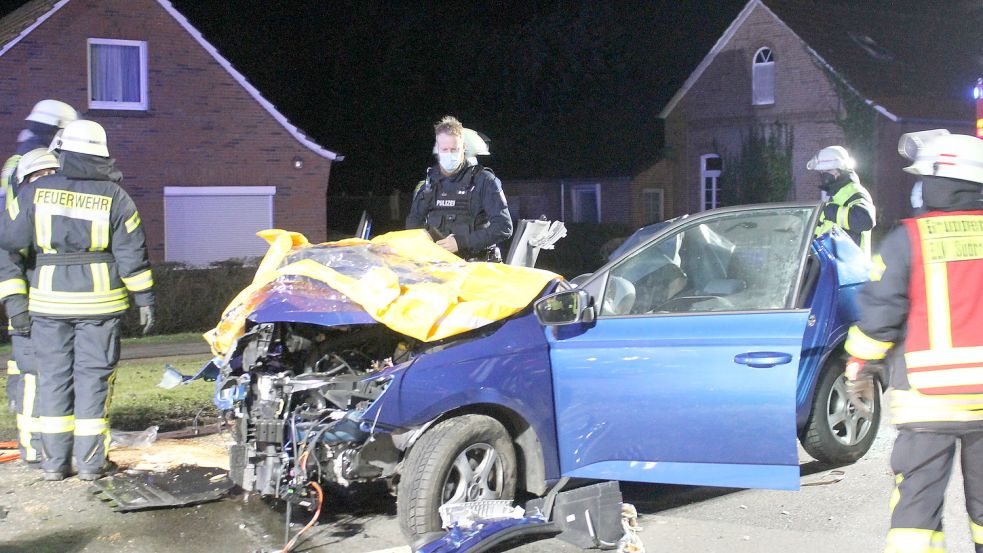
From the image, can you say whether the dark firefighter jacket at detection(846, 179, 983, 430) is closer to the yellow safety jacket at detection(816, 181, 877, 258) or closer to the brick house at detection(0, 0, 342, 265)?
the yellow safety jacket at detection(816, 181, 877, 258)

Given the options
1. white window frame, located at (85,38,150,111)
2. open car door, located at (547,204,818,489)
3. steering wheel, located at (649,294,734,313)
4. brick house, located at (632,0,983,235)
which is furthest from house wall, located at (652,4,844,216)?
open car door, located at (547,204,818,489)

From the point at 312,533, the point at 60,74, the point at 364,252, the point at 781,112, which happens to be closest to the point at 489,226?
the point at 364,252

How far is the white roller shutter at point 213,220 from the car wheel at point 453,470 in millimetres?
17748

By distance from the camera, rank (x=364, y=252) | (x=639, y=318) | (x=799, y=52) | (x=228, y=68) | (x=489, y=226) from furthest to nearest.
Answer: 1. (x=799, y=52)
2. (x=228, y=68)
3. (x=489, y=226)
4. (x=364, y=252)
5. (x=639, y=318)

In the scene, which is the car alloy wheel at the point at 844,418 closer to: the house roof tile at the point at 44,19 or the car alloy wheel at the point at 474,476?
the car alloy wheel at the point at 474,476

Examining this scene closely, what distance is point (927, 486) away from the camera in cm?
398

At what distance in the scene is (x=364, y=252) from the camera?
570 cm

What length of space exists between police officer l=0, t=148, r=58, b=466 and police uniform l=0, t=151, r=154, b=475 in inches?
4.3

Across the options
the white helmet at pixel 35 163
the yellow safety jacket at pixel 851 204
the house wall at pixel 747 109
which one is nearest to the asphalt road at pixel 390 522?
the white helmet at pixel 35 163

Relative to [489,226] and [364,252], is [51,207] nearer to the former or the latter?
[364,252]

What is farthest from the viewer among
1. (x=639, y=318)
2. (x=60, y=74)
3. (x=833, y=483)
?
(x=60, y=74)

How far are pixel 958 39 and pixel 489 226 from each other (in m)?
34.0

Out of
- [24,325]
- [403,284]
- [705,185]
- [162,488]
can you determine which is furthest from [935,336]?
[705,185]

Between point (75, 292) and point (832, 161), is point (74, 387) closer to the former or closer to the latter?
point (75, 292)
